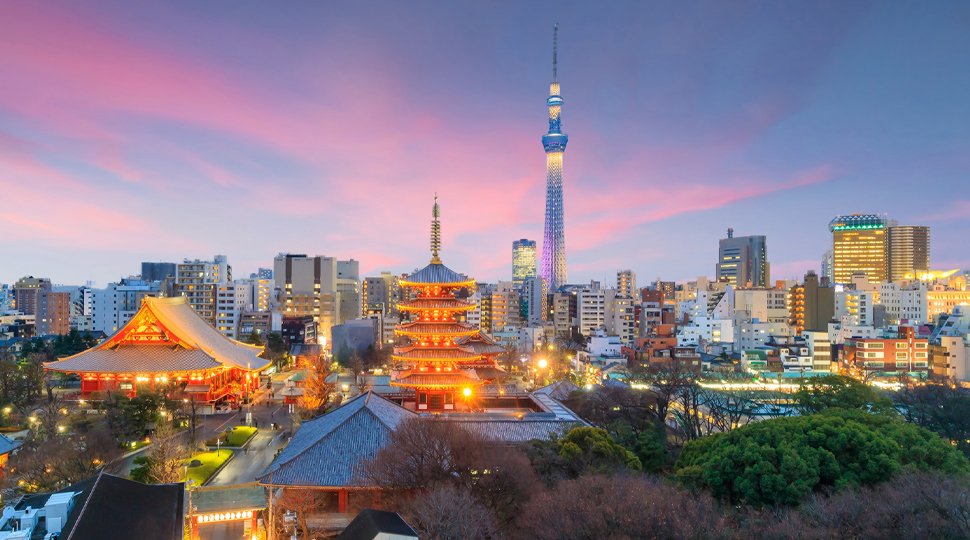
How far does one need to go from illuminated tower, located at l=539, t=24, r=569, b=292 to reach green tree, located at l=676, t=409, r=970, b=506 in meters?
80.1

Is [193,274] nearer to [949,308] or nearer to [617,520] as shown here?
[617,520]

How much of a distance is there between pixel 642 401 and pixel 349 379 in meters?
25.4

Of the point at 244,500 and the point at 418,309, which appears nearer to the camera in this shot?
the point at 244,500

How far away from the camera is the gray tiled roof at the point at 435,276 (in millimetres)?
28422

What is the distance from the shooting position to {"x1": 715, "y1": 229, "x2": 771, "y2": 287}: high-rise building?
121250 millimetres

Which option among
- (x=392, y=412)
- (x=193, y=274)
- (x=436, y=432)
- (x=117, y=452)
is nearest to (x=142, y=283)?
(x=193, y=274)

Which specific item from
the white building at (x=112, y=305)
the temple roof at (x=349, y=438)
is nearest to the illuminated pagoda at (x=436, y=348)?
the temple roof at (x=349, y=438)

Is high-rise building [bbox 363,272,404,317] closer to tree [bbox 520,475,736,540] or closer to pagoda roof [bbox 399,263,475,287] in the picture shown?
pagoda roof [bbox 399,263,475,287]

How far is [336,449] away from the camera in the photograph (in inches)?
687

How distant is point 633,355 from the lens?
157 feet

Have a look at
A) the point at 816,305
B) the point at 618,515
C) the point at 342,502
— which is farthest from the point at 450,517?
the point at 816,305

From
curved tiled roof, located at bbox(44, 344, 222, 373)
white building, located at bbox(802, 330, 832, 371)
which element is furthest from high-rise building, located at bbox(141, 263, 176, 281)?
white building, located at bbox(802, 330, 832, 371)

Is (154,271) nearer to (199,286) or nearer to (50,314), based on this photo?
(50,314)

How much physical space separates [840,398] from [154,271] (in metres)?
93.5
